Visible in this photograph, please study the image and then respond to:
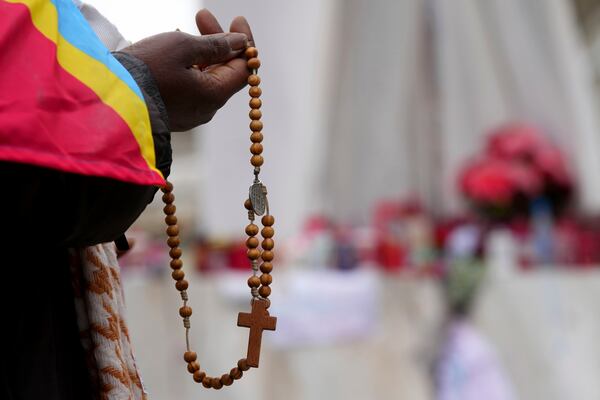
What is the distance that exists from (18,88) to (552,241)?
2.81 m

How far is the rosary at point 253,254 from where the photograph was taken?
83cm

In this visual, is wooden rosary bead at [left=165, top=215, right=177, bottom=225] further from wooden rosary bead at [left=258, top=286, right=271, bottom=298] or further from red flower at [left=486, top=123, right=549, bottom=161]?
red flower at [left=486, top=123, right=549, bottom=161]

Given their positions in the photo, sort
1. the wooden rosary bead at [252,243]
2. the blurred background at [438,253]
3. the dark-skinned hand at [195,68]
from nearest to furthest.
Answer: the dark-skinned hand at [195,68] < the wooden rosary bead at [252,243] < the blurred background at [438,253]

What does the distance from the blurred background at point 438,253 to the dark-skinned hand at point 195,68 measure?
1.38 m

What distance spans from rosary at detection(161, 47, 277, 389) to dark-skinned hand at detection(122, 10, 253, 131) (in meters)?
0.02

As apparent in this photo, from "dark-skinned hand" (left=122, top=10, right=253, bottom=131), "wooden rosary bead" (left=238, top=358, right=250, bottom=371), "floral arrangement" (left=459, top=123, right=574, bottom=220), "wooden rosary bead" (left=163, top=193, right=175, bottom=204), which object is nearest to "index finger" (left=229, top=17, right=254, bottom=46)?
"dark-skinned hand" (left=122, top=10, right=253, bottom=131)

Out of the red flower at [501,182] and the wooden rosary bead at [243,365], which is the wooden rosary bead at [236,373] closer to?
the wooden rosary bead at [243,365]

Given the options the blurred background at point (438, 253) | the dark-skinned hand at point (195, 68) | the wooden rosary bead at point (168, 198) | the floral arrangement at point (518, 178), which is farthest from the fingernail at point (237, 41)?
the floral arrangement at point (518, 178)

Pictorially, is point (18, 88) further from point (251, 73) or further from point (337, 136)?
point (337, 136)

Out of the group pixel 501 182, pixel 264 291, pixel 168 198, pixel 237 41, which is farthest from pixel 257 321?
pixel 501 182

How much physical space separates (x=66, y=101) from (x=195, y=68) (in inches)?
6.5

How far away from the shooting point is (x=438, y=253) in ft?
11.9

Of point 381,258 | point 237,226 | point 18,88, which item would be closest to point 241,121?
point 237,226

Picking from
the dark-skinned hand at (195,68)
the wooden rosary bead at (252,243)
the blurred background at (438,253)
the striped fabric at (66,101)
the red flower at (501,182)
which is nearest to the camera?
the striped fabric at (66,101)
